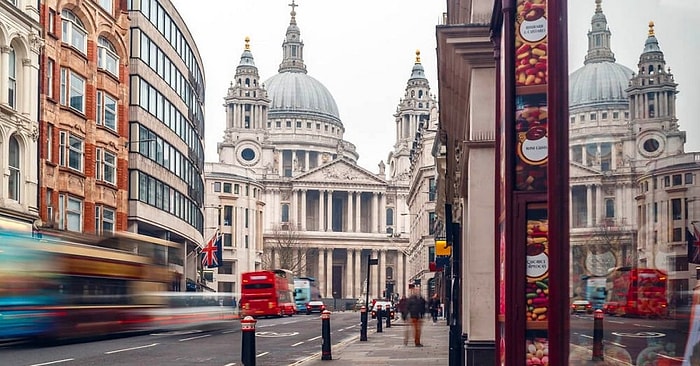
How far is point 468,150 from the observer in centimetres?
1596

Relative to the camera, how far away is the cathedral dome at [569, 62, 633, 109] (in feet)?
10.5

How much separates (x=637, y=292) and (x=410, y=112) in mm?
178637

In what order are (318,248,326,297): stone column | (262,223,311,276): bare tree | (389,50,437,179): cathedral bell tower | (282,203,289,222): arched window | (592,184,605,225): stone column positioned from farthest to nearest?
(389,50,437,179): cathedral bell tower, (282,203,289,222): arched window, (318,248,326,297): stone column, (262,223,311,276): bare tree, (592,184,605,225): stone column

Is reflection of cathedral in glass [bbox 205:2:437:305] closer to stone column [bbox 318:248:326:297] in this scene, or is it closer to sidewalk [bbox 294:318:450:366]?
stone column [bbox 318:248:326:297]

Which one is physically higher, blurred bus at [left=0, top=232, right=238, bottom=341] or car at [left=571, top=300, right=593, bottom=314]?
car at [left=571, top=300, right=593, bottom=314]

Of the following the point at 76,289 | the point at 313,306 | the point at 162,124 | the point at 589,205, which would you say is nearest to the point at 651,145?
the point at 589,205

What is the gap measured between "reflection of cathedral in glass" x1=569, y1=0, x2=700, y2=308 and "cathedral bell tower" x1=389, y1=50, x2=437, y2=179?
570 feet

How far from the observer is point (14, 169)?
123ft

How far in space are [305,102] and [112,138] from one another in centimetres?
15051

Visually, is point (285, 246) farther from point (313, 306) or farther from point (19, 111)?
point (19, 111)

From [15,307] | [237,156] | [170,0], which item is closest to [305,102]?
[237,156]

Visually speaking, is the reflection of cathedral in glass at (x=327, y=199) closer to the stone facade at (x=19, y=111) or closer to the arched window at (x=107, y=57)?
the arched window at (x=107, y=57)

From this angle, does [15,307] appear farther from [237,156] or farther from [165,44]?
[237,156]

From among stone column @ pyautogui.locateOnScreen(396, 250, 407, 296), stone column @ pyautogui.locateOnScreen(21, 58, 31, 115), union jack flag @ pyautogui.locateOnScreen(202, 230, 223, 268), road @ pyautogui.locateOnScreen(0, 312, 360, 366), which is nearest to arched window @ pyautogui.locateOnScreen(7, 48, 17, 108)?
stone column @ pyautogui.locateOnScreen(21, 58, 31, 115)
